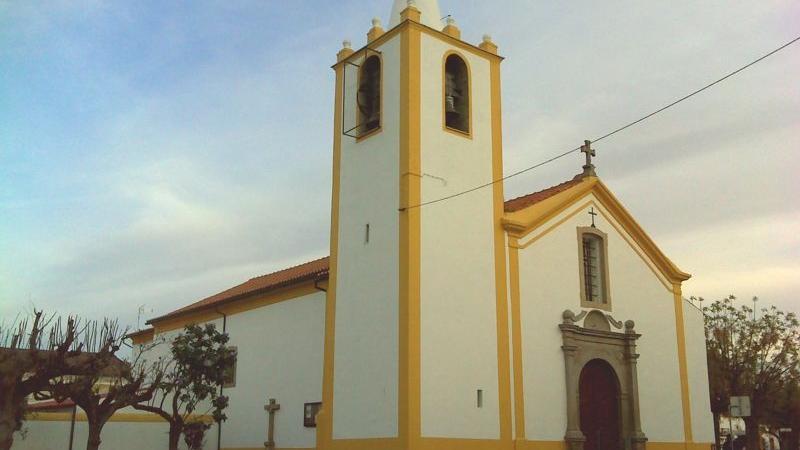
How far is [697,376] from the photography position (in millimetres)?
23859

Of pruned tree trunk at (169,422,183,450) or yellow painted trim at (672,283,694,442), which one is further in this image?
yellow painted trim at (672,283,694,442)

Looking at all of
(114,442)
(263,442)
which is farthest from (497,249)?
(114,442)

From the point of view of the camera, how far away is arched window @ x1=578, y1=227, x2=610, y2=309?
71.9ft

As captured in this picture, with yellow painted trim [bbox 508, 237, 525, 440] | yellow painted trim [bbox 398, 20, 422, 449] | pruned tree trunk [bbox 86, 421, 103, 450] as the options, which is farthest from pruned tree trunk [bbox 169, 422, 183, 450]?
yellow painted trim [bbox 508, 237, 525, 440]

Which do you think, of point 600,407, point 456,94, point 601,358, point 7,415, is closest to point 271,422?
point 7,415

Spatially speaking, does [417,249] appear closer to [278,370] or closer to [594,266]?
[594,266]

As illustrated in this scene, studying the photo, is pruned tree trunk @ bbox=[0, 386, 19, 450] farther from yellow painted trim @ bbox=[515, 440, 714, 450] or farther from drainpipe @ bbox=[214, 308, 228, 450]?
yellow painted trim @ bbox=[515, 440, 714, 450]

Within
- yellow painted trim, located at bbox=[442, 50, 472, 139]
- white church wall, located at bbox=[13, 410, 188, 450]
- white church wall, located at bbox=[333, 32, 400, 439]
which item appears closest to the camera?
white church wall, located at bbox=[333, 32, 400, 439]

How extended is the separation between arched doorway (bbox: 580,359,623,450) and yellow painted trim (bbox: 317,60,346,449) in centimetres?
626

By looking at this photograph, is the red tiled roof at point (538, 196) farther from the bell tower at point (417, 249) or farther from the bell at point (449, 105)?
the bell at point (449, 105)

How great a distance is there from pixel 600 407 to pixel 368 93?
981 centimetres

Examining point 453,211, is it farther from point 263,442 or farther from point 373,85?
point 263,442

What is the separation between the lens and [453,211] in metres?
19.3

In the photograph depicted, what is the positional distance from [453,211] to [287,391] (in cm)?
761
